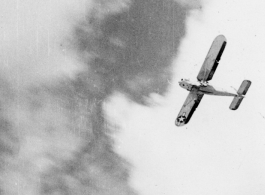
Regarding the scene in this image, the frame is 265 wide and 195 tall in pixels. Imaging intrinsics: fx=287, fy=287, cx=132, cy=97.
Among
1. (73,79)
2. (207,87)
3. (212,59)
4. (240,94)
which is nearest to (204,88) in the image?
(207,87)

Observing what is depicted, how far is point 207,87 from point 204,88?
0.16 metres

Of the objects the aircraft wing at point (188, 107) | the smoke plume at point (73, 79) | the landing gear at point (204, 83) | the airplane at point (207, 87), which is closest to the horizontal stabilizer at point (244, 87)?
the airplane at point (207, 87)

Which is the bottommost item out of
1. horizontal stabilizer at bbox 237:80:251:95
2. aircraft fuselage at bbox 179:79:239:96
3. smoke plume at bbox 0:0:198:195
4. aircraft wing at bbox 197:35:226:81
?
horizontal stabilizer at bbox 237:80:251:95

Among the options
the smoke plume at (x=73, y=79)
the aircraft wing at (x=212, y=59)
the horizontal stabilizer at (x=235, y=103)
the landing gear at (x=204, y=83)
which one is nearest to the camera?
the aircraft wing at (x=212, y=59)

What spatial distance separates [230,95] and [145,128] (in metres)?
5.25

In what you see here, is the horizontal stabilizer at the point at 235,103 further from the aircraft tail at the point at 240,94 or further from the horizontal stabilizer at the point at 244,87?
the horizontal stabilizer at the point at 244,87

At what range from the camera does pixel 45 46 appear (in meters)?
17.2

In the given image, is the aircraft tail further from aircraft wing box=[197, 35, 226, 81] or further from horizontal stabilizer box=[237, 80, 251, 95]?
aircraft wing box=[197, 35, 226, 81]

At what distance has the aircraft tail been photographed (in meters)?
15.0

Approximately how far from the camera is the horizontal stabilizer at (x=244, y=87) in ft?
49.1

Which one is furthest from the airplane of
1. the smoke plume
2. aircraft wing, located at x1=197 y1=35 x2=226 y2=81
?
the smoke plume

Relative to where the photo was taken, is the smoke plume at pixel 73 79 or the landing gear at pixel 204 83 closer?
the landing gear at pixel 204 83

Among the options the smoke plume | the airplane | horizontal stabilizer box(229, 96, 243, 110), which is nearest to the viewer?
the airplane

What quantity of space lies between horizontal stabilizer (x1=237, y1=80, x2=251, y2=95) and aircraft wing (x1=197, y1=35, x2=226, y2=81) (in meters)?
1.74
